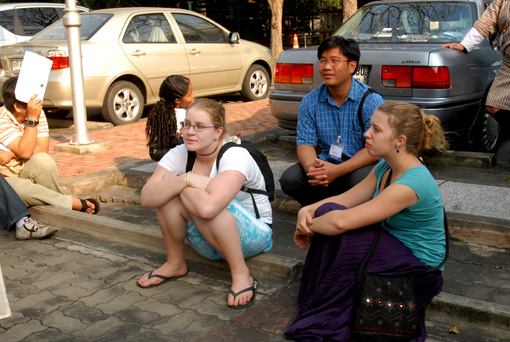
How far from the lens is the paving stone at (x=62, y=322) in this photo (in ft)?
10.6

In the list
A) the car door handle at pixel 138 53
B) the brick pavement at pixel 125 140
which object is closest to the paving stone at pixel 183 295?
the brick pavement at pixel 125 140

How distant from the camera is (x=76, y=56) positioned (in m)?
7.41

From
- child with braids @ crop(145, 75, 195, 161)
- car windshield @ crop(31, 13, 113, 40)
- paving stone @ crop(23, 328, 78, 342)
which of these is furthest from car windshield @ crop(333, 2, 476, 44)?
paving stone @ crop(23, 328, 78, 342)

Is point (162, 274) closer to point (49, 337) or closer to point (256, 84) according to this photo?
point (49, 337)

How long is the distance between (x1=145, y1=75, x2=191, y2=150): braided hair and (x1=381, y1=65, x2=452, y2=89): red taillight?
1996mm

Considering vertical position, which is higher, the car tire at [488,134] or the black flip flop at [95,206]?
the car tire at [488,134]

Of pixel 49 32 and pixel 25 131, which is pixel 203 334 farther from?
pixel 49 32

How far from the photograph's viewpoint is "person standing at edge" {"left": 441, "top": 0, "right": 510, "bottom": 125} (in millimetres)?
→ 5340

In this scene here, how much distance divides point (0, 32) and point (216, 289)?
10.1 meters

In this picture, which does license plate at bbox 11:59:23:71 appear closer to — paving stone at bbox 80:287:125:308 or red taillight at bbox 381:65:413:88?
red taillight at bbox 381:65:413:88

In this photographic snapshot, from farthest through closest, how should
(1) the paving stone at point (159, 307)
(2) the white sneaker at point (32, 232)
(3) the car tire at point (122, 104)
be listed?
(3) the car tire at point (122, 104)
(2) the white sneaker at point (32, 232)
(1) the paving stone at point (159, 307)

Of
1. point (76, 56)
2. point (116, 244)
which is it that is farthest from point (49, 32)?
point (116, 244)

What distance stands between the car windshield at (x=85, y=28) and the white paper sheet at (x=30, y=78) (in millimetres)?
4520

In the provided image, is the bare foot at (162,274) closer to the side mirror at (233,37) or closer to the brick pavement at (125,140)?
the brick pavement at (125,140)
